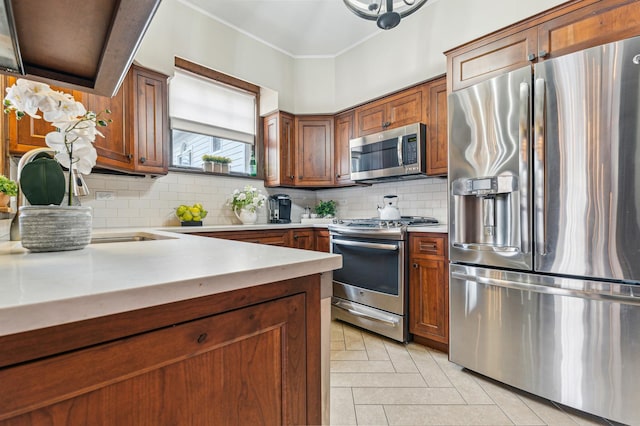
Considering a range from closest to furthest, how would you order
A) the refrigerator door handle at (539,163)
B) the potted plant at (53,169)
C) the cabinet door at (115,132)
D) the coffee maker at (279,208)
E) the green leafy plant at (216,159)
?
the potted plant at (53,169) → the refrigerator door handle at (539,163) → the cabinet door at (115,132) → the green leafy plant at (216,159) → the coffee maker at (279,208)

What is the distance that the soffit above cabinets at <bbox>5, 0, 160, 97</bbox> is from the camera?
2.15 feet

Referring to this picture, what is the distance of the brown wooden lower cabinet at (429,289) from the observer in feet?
7.25

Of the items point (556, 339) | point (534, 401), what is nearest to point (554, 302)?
point (556, 339)

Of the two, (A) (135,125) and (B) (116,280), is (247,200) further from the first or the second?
(B) (116,280)

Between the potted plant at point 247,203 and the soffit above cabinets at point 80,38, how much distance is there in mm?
2193

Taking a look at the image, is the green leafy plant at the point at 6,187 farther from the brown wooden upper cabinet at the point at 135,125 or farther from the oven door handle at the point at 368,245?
the oven door handle at the point at 368,245

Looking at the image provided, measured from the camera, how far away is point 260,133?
3.60 m

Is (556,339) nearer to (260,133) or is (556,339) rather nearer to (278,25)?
(260,133)

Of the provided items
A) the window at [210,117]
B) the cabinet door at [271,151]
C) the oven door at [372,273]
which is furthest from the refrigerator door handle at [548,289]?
the window at [210,117]

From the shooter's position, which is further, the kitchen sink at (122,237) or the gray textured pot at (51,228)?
the kitchen sink at (122,237)

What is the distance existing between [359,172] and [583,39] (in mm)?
1878

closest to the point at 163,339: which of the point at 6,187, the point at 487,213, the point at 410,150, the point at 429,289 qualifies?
the point at 6,187

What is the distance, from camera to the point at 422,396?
175 centimetres

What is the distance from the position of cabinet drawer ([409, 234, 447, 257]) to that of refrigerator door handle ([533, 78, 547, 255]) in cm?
62
